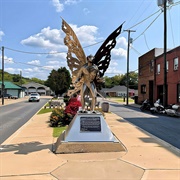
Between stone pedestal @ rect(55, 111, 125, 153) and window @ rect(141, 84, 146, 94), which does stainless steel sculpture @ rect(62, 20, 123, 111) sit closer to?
stone pedestal @ rect(55, 111, 125, 153)

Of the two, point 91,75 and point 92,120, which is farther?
point 91,75

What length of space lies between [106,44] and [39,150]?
4.41 m

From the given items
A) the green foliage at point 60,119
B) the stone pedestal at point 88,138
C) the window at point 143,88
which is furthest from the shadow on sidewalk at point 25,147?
the window at point 143,88

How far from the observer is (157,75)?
34.2m

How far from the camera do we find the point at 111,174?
225 inches

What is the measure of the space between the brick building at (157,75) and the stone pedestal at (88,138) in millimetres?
20803

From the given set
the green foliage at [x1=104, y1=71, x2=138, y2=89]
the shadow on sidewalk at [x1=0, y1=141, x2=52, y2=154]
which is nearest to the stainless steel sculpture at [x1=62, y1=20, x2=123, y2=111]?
the shadow on sidewalk at [x1=0, y1=141, x2=52, y2=154]

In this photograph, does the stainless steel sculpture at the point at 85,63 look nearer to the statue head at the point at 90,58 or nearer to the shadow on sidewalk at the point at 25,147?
the statue head at the point at 90,58

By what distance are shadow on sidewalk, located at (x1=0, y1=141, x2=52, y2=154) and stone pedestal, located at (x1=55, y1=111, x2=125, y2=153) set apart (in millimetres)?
706

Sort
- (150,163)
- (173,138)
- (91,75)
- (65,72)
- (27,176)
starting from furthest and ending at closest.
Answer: (65,72)
(173,138)
(91,75)
(150,163)
(27,176)

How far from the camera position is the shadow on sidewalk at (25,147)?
7.98 meters

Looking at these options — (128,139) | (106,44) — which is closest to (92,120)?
(128,139)

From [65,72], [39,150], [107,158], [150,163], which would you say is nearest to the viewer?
[150,163]

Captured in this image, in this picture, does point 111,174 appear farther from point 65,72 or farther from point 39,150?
point 65,72
